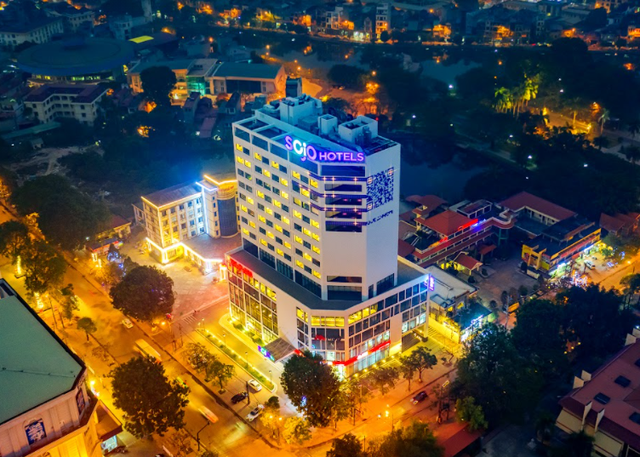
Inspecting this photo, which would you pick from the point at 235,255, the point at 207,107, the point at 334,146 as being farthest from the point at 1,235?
the point at 207,107

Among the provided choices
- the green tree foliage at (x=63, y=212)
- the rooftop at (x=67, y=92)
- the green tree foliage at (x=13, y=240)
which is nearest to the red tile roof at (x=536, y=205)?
the green tree foliage at (x=63, y=212)

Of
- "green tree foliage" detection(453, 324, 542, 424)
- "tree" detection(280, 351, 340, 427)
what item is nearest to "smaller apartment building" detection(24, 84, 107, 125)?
"tree" detection(280, 351, 340, 427)

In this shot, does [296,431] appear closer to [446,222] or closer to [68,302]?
A: [68,302]

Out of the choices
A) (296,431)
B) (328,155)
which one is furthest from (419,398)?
(328,155)

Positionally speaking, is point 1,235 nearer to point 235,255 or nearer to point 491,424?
point 235,255

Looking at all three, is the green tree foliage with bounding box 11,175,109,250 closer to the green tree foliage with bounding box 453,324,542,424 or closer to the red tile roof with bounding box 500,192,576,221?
the green tree foliage with bounding box 453,324,542,424

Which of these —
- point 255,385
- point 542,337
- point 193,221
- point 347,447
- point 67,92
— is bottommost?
point 255,385
